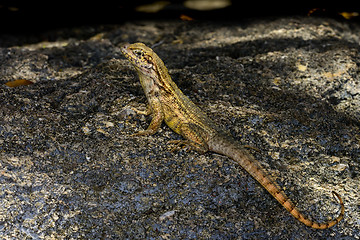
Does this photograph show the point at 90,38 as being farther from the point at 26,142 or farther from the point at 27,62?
the point at 26,142

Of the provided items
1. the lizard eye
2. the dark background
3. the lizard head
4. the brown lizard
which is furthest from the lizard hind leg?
the dark background

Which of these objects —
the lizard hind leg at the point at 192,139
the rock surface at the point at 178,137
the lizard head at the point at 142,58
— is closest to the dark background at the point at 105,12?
the rock surface at the point at 178,137

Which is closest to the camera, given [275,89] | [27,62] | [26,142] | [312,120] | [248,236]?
[248,236]

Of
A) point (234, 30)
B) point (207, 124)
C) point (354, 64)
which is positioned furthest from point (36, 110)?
point (354, 64)

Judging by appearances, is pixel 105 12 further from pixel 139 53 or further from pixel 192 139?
pixel 192 139

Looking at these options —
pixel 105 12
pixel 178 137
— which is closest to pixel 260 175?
pixel 178 137

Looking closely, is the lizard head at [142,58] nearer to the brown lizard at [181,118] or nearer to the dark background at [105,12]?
the brown lizard at [181,118]
